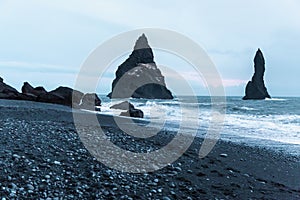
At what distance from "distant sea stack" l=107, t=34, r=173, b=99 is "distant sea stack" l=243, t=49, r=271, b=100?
2308 centimetres

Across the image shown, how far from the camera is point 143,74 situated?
94.0 metres

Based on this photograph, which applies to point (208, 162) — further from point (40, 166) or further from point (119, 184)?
point (40, 166)

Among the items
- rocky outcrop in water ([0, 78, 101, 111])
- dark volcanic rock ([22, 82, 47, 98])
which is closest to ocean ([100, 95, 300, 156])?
rocky outcrop in water ([0, 78, 101, 111])

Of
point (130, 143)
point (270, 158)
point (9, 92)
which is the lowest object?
point (270, 158)

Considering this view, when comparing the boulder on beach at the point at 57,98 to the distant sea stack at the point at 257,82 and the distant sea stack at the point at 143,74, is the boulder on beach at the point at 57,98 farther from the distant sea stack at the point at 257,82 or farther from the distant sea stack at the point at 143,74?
the distant sea stack at the point at 257,82

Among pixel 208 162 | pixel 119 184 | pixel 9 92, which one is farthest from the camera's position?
pixel 9 92

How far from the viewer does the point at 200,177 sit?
7434mm

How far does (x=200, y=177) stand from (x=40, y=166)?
3.28 metres

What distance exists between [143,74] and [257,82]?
3444cm

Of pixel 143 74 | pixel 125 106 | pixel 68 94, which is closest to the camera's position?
pixel 68 94

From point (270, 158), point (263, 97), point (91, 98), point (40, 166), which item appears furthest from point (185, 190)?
point (263, 97)

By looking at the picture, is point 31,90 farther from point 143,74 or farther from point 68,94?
point 143,74

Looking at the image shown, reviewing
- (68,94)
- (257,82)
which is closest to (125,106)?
(68,94)

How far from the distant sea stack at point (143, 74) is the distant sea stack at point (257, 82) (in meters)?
23.1
